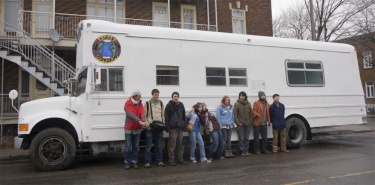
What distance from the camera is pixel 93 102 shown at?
25.7ft

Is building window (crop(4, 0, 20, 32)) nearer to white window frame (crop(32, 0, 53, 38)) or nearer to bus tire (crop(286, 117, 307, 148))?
white window frame (crop(32, 0, 53, 38))

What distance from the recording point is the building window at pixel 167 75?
28.1ft

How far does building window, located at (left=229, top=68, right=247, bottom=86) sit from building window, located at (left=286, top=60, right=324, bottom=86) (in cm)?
162

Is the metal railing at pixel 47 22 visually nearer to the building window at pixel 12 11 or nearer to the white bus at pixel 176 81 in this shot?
the building window at pixel 12 11

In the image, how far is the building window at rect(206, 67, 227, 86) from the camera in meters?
9.15

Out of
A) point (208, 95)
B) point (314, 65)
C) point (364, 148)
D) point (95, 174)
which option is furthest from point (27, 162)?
point (364, 148)

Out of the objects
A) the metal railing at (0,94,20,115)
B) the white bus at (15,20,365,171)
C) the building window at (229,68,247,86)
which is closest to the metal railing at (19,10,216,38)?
the metal railing at (0,94,20,115)

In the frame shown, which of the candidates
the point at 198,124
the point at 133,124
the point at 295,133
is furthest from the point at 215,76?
the point at 295,133

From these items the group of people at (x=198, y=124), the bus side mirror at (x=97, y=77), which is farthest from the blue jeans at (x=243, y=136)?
the bus side mirror at (x=97, y=77)

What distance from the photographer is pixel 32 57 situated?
46.6 ft

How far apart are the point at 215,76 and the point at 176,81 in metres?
1.20

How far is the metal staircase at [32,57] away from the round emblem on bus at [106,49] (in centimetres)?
471

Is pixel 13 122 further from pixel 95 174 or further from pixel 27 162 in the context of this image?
pixel 95 174

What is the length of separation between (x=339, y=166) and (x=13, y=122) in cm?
1159
